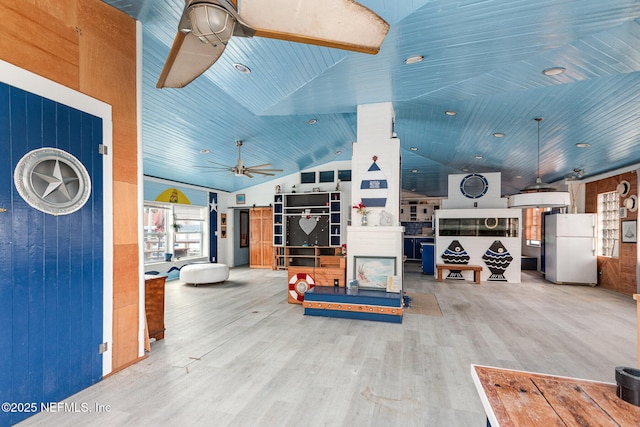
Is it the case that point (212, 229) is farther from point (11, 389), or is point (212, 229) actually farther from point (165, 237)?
point (11, 389)

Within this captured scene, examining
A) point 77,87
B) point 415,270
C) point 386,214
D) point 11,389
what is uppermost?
point 77,87

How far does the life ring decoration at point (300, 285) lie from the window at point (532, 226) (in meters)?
9.83

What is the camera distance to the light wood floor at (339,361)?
2.34 m

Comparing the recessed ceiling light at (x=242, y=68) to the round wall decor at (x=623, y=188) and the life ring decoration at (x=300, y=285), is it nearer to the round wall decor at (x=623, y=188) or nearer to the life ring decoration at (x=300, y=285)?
the life ring decoration at (x=300, y=285)

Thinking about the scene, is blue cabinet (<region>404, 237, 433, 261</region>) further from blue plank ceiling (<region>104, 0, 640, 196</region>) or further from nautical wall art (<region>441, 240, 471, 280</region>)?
blue plank ceiling (<region>104, 0, 640, 196</region>)

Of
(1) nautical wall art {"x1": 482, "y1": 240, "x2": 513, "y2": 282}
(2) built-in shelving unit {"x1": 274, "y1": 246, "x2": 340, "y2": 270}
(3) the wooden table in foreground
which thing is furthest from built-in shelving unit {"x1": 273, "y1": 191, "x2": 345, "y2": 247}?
(3) the wooden table in foreground

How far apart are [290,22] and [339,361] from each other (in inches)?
122

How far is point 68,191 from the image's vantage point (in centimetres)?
254

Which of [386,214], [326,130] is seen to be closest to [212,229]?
[326,130]

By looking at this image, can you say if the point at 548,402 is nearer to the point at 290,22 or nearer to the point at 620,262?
the point at 290,22

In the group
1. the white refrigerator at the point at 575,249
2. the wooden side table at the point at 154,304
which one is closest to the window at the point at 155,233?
the wooden side table at the point at 154,304

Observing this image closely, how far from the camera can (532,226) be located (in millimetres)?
11906

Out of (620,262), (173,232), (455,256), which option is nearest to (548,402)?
(455,256)

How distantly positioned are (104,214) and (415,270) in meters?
9.48
